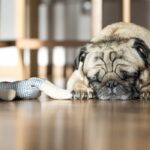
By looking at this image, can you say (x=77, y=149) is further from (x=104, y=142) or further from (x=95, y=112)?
(x=95, y=112)

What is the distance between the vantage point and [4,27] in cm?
301

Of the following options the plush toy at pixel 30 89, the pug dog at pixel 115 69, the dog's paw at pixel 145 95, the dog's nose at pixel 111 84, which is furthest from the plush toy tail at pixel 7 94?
the dog's paw at pixel 145 95

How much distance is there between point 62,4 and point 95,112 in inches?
73.7

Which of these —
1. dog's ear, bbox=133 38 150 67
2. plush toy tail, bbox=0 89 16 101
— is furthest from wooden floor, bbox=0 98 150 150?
dog's ear, bbox=133 38 150 67

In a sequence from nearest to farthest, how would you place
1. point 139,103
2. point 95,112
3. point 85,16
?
point 95,112 → point 139,103 → point 85,16

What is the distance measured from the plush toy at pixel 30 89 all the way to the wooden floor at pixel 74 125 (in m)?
0.04

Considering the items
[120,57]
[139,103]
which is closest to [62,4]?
[120,57]

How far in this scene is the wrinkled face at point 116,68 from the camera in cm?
148

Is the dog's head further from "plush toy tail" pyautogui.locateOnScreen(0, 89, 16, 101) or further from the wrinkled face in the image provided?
"plush toy tail" pyautogui.locateOnScreen(0, 89, 16, 101)

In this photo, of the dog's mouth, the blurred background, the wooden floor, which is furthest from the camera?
the blurred background

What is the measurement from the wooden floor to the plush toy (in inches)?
1.8

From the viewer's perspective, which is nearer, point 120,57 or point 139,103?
point 139,103

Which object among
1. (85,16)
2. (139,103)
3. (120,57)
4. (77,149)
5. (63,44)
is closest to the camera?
(77,149)

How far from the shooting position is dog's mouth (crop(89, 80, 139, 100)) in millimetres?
1469
